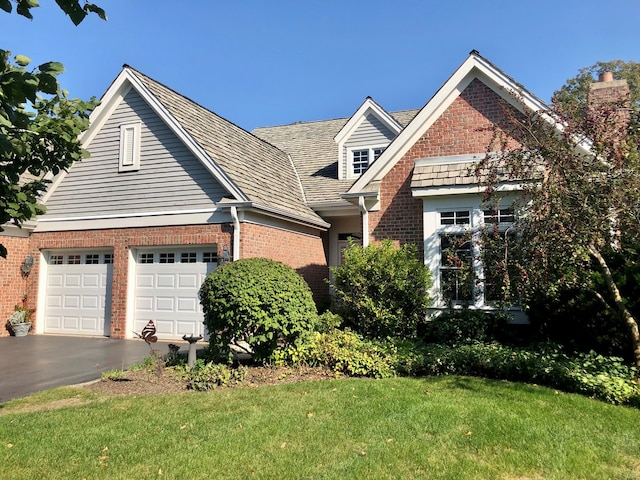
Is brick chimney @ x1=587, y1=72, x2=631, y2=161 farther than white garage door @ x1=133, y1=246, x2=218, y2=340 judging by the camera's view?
No

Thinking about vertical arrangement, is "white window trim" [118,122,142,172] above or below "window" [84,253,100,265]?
above

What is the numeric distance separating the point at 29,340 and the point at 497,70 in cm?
1384

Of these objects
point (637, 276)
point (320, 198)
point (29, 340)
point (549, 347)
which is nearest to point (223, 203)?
point (320, 198)

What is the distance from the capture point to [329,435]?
491 centimetres

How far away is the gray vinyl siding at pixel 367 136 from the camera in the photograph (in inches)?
625

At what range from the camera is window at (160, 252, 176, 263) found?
41.6 feet

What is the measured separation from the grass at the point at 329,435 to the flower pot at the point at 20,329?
7.87 m

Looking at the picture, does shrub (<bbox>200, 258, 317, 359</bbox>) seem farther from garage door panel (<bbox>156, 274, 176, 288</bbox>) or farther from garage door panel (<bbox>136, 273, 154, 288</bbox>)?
garage door panel (<bbox>136, 273, 154, 288</bbox>)

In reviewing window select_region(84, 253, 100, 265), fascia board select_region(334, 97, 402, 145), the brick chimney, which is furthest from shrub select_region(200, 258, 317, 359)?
fascia board select_region(334, 97, 402, 145)

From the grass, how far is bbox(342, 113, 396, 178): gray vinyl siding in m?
10.6

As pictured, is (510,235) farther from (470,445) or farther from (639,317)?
(470,445)

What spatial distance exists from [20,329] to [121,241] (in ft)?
13.1

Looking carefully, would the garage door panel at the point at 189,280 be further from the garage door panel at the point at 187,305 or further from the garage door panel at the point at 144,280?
the garage door panel at the point at 144,280

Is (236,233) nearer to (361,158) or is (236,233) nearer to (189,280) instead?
(189,280)
